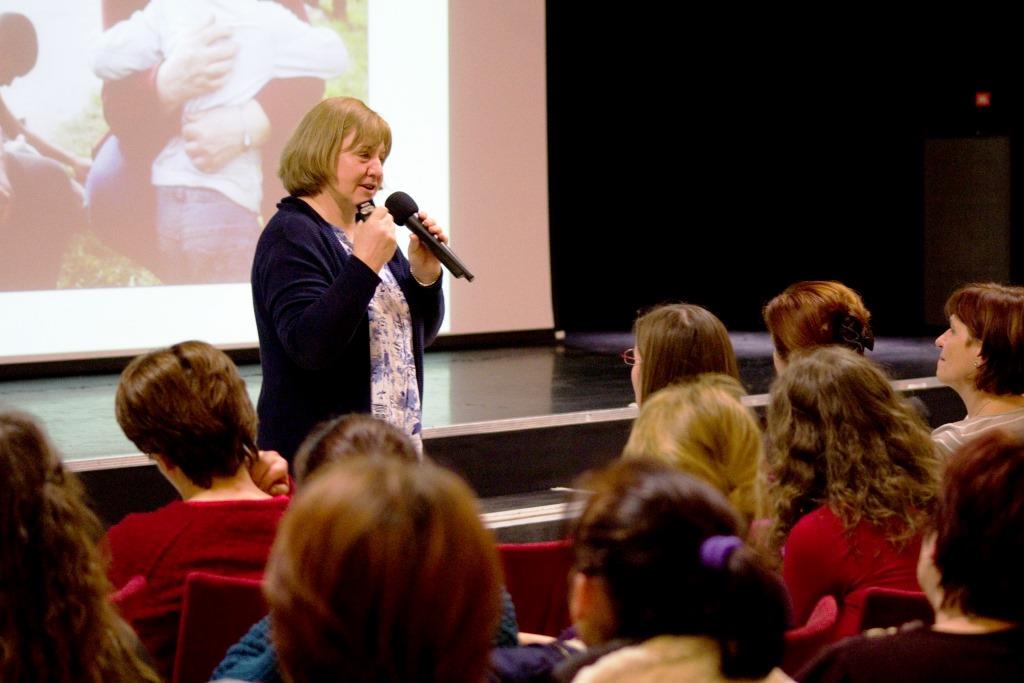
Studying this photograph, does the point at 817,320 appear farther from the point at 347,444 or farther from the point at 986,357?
the point at 347,444

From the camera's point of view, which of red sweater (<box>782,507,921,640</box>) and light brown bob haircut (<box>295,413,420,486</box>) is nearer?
light brown bob haircut (<box>295,413,420,486</box>)

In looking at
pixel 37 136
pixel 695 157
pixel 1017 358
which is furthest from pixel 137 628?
pixel 695 157

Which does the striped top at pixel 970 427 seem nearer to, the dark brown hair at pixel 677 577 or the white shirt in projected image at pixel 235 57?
the dark brown hair at pixel 677 577

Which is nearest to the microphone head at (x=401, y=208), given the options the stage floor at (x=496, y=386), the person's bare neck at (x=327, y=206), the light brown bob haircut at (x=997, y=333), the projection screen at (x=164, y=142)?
the person's bare neck at (x=327, y=206)

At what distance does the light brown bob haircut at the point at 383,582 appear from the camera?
35.3 inches

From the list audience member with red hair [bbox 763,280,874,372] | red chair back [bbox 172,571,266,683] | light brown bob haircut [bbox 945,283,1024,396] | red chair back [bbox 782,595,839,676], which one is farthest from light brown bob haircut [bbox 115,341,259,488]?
light brown bob haircut [bbox 945,283,1024,396]

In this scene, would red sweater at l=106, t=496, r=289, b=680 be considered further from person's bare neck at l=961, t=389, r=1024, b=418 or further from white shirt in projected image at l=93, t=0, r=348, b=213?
white shirt in projected image at l=93, t=0, r=348, b=213

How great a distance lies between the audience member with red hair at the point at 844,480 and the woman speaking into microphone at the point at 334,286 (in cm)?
80

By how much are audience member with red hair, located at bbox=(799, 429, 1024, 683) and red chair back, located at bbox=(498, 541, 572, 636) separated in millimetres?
777

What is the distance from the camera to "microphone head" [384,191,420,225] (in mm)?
2793

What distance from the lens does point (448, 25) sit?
702 centimetres

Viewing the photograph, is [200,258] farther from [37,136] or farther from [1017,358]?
[1017,358]

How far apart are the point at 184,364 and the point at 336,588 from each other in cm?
116

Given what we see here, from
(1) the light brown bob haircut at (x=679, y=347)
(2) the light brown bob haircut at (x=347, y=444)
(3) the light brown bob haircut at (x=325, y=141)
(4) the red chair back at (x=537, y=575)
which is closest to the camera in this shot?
(2) the light brown bob haircut at (x=347, y=444)
